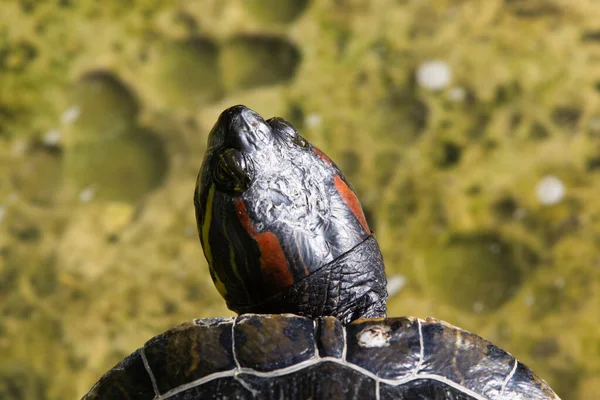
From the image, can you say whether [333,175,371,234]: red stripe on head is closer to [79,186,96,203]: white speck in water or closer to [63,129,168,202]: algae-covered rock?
[63,129,168,202]: algae-covered rock

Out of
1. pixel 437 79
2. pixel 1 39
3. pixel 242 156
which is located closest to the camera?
pixel 242 156

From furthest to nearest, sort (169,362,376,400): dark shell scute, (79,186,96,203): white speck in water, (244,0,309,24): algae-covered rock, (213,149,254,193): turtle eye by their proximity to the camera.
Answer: (244,0,309,24): algae-covered rock
(79,186,96,203): white speck in water
(213,149,254,193): turtle eye
(169,362,376,400): dark shell scute

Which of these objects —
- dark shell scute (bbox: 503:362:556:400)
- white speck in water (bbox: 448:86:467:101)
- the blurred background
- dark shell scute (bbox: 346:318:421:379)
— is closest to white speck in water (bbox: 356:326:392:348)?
dark shell scute (bbox: 346:318:421:379)

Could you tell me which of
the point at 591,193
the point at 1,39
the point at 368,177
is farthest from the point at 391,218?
the point at 1,39

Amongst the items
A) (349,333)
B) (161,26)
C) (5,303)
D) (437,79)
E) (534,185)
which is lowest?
(349,333)

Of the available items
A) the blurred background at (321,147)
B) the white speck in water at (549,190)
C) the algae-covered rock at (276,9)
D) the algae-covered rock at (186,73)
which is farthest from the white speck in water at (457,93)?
the algae-covered rock at (186,73)

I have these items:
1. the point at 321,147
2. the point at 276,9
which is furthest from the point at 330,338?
the point at 276,9

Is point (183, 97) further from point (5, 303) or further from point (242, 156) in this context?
point (242, 156)
